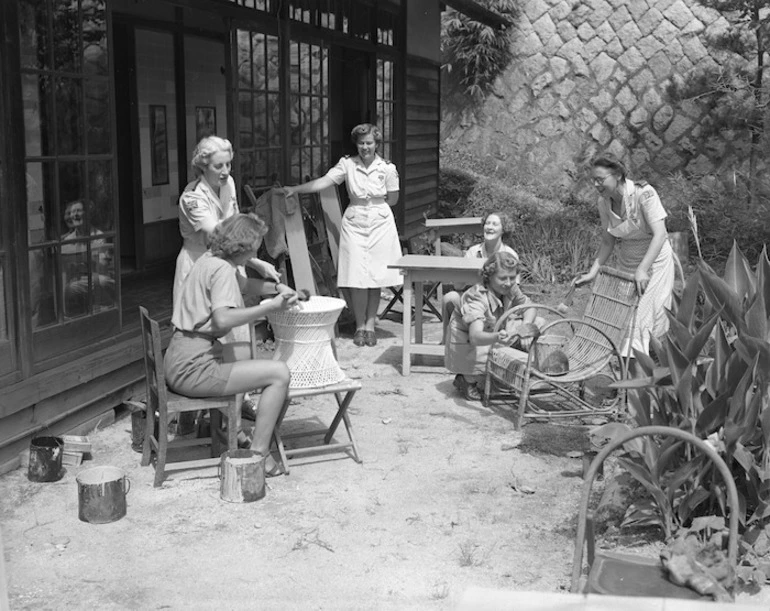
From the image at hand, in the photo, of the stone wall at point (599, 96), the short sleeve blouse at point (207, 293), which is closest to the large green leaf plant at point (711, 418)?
the short sleeve blouse at point (207, 293)

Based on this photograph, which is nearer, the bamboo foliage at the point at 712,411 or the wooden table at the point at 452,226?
the bamboo foliage at the point at 712,411

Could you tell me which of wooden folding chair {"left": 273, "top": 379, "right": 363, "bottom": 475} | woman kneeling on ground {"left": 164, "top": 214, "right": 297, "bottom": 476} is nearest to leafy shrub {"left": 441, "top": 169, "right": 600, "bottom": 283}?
wooden folding chair {"left": 273, "top": 379, "right": 363, "bottom": 475}

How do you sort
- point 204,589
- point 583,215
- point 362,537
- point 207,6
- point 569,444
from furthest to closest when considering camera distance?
point 583,215 < point 207,6 < point 569,444 < point 362,537 < point 204,589

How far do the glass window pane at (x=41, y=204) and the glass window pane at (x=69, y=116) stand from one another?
18 cm

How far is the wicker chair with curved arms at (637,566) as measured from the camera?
3.14 metres

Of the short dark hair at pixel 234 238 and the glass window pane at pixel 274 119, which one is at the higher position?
the glass window pane at pixel 274 119

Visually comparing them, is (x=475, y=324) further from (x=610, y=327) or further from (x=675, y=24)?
(x=675, y=24)

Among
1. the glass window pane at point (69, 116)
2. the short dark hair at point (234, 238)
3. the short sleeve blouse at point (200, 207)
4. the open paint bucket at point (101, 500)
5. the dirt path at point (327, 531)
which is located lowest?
the dirt path at point (327, 531)

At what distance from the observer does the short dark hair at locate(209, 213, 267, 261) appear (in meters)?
4.96

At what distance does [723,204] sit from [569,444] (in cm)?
786

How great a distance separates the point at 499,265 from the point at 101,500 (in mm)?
2894

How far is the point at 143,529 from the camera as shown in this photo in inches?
181

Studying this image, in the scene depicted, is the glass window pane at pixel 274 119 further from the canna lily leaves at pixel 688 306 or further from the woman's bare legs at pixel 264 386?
the canna lily leaves at pixel 688 306

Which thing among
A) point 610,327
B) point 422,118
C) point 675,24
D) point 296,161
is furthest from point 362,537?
point 675,24
